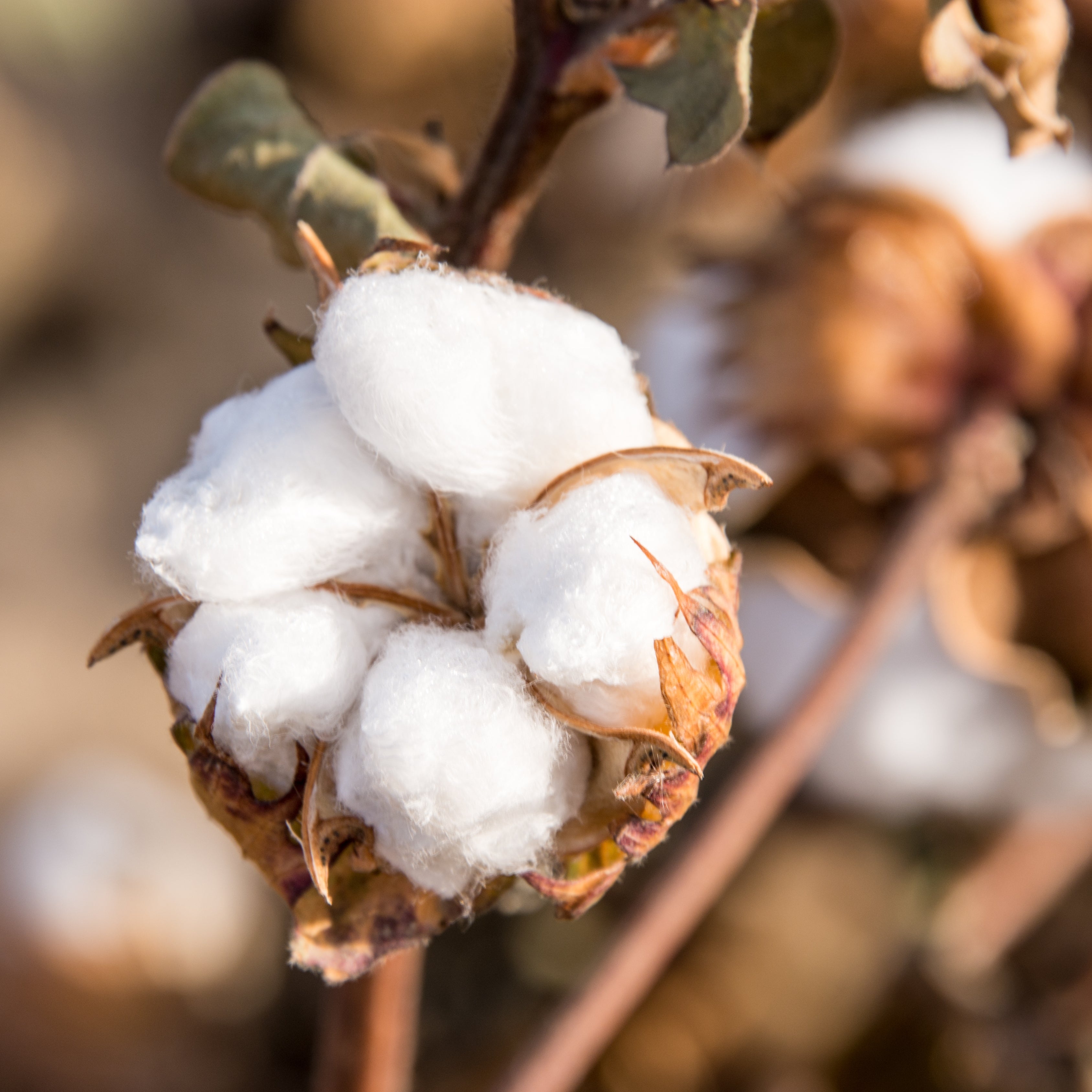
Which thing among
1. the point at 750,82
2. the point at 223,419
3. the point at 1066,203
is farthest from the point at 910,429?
the point at 223,419

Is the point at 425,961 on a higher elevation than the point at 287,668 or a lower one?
lower

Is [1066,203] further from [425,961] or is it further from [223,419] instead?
[425,961]

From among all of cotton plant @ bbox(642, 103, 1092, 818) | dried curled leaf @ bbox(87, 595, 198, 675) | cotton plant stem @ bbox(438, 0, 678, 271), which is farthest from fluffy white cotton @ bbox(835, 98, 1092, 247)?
dried curled leaf @ bbox(87, 595, 198, 675)

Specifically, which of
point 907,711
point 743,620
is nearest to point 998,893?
point 907,711

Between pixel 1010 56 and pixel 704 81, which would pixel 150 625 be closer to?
pixel 704 81

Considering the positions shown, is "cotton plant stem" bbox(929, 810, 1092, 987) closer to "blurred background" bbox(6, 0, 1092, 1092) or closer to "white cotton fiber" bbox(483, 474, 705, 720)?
"blurred background" bbox(6, 0, 1092, 1092)
